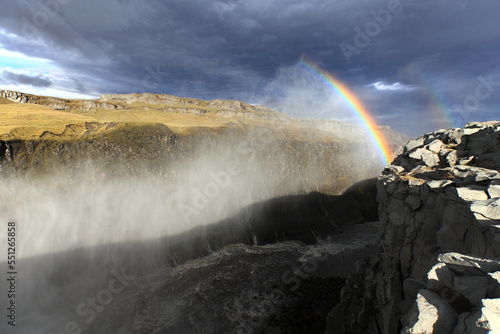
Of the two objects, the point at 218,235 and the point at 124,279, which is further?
the point at 218,235

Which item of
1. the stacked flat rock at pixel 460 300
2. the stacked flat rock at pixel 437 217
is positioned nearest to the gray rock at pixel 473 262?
the stacked flat rock at pixel 460 300

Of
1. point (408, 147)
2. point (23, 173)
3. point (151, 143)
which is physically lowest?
point (408, 147)

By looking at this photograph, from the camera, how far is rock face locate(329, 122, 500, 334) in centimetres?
709

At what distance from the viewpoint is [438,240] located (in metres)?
15.0

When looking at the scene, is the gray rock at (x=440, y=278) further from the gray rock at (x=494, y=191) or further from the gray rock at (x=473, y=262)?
the gray rock at (x=494, y=191)

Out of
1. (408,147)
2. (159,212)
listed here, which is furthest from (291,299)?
(159,212)

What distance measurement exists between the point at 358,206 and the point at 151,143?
85.9 m

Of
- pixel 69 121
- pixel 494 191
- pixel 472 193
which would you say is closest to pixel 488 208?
pixel 494 191

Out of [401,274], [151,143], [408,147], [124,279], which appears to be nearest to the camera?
[401,274]

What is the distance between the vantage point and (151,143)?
7906 centimetres

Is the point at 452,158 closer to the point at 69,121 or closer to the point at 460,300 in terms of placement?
the point at 460,300

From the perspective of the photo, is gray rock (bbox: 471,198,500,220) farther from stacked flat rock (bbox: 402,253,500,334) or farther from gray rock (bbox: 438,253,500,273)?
stacked flat rock (bbox: 402,253,500,334)

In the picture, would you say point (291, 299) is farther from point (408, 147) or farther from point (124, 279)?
point (124, 279)

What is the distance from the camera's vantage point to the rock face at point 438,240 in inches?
279
